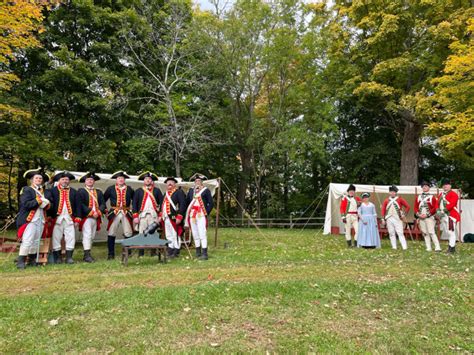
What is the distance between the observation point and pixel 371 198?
595 inches

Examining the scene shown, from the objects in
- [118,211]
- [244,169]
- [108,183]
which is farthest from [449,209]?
[244,169]

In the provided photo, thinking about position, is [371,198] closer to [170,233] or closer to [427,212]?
[427,212]

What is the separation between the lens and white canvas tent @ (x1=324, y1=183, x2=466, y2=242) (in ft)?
45.6

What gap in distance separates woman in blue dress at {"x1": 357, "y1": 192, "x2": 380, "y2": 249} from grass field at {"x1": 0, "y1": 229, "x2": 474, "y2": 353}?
3.03 m

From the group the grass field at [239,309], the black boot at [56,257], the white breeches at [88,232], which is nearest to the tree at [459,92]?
the grass field at [239,309]

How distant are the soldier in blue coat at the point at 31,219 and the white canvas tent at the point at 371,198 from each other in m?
10.7

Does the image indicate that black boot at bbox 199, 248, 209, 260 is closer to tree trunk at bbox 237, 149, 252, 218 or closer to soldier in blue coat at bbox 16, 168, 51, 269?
soldier in blue coat at bbox 16, 168, 51, 269

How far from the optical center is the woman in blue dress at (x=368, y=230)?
9.86m

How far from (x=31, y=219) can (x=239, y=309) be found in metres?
5.13

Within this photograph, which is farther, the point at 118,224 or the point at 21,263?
the point at 118,224

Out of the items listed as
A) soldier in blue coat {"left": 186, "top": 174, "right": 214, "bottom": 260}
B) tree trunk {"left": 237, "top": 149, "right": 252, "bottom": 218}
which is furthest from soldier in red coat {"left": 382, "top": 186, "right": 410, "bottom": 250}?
tree trunk {"left": 237, "top": 149, "right": 252, "bottom": 218}

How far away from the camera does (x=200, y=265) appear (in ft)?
23.1

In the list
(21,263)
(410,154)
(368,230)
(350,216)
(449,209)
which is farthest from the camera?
(410,154)

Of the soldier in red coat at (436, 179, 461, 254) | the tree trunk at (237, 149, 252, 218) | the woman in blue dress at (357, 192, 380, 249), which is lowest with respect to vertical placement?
the woman in blue dress at (357, 192, 380, 249)
